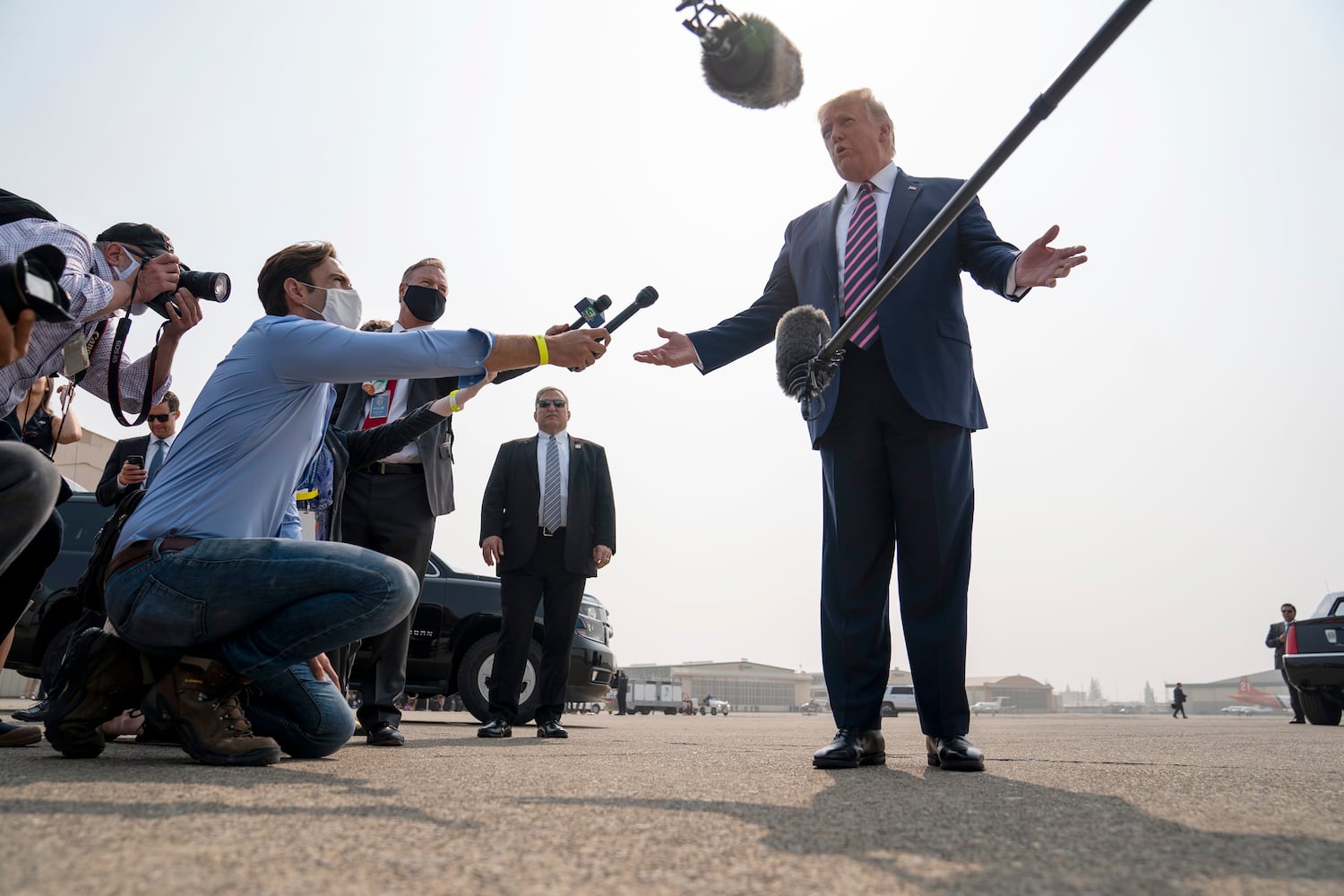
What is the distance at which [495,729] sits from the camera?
5207 mm

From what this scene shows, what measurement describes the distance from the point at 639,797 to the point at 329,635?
122 cm

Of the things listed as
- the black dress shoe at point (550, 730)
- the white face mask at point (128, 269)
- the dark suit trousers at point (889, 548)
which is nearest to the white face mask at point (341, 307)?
the white face mask at point (128, 269)

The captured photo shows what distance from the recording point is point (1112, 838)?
5.23 ft

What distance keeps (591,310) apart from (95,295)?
1625mm

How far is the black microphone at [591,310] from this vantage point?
11.9 feet

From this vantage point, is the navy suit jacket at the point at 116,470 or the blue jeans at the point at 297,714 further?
the navy suit jacket at the point at 116,470

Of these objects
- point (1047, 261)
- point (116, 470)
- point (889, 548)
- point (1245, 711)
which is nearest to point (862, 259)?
point (1047, 261)

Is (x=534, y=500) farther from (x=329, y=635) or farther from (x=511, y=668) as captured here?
(x=329, y=635)

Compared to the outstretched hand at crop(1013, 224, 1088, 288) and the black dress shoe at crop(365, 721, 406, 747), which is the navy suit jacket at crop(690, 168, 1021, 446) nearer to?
the outstretched hand at crop(1013, 224, 1088, 288)

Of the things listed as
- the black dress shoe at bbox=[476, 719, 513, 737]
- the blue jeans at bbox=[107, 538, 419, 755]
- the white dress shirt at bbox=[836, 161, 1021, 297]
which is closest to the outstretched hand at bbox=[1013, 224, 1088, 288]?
the white dress shirt at bbox=[836, 161, 1021, 297]

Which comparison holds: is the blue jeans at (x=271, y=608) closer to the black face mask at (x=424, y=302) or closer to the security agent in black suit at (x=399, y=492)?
the security agent in black suit at (x=399, y=492)

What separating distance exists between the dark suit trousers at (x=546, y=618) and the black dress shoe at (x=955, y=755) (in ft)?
9.72

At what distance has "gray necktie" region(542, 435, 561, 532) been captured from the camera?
230 inches

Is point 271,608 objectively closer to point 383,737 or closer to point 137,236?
point 137,236
